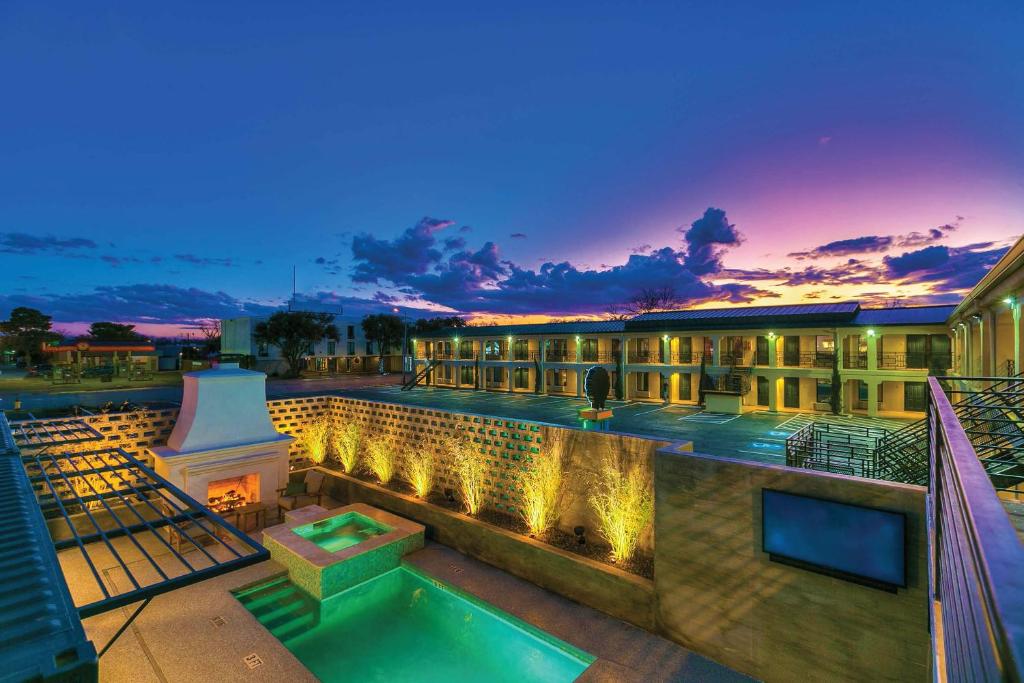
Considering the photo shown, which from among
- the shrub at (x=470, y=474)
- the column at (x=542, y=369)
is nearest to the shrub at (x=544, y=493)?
the shrub at (x=470, y=474)

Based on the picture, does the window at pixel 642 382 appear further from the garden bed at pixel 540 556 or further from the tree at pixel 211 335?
the tree at pixel 211 335

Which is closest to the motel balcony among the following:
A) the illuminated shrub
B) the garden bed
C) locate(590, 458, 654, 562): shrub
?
locate(590, 458, 654, 562): shrub

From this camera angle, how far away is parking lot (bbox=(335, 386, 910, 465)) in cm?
1442

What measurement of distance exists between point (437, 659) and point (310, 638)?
9.56ft

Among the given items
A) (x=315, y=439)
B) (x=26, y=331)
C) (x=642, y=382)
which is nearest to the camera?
(x=315, y=439)

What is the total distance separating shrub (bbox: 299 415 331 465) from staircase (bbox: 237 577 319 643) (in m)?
7.65

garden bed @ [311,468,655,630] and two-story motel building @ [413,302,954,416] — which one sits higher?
two-story motel building @ [413,302,954,416]

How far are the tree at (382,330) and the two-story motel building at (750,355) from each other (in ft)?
107

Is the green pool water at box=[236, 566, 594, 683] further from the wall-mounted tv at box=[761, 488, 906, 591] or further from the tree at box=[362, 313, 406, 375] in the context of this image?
the tree at box=[362, 313, 406, 375]

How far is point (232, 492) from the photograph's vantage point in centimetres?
1627

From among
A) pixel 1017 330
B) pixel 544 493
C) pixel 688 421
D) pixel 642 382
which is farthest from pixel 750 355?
pixel 544 493

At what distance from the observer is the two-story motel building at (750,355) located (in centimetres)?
2278

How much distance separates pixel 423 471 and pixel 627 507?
724cm

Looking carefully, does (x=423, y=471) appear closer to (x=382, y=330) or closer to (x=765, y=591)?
(x=765, y=591)
